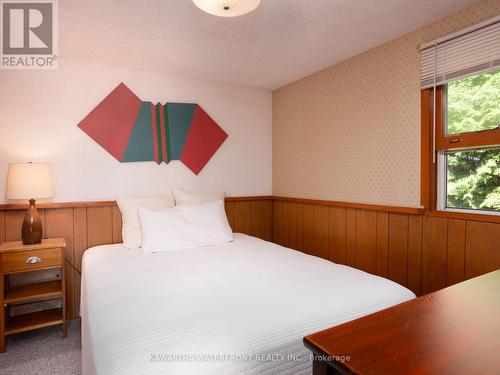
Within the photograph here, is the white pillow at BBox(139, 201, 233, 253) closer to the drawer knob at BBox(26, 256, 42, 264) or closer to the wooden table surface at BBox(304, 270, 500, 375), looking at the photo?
the drawer knob at BBox(26, 256, 42, 264)

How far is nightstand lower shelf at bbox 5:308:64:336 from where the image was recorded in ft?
6.63

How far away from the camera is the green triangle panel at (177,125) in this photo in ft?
9.30

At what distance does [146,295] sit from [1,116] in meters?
1.94

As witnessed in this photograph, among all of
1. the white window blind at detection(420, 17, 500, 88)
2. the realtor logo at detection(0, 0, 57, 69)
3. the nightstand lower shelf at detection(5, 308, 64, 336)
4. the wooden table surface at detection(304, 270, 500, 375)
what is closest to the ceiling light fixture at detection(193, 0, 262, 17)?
the realtor logo at detection(0, 0, 57, 69)

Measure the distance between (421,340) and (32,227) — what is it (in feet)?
7.96

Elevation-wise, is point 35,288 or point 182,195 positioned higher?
point 182,195

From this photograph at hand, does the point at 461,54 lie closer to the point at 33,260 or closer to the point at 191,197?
the point at 191,197

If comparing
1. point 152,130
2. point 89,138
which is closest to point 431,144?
point 152,130

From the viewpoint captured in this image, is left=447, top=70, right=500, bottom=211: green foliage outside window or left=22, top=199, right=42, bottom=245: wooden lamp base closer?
left=447, top=70, right=500, bottom=211: green foliage outside window

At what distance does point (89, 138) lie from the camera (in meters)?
2.53

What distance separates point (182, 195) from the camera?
104 inches

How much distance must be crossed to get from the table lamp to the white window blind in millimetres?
2649

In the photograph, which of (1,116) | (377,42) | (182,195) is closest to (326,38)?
(377,42)

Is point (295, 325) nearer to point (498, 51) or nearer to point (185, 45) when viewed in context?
point (498, 51)
